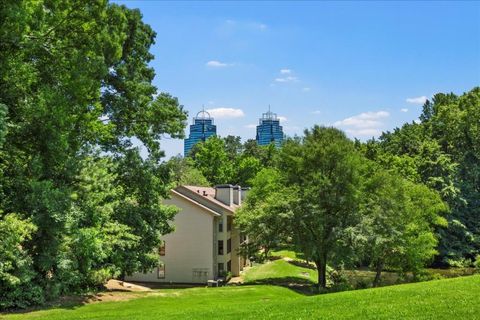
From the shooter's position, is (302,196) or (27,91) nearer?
(27,91)

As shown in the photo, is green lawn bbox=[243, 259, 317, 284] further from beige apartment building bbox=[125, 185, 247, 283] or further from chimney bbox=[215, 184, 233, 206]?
chimney bbox=[215, 184, 233, 206]

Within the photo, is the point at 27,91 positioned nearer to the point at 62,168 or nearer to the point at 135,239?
the point at 62,168

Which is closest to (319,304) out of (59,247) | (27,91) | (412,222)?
(59,247)

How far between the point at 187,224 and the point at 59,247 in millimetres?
21270

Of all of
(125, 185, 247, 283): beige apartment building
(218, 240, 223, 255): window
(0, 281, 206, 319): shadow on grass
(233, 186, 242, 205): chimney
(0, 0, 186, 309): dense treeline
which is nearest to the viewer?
(0, 0, 186, 309): dense treeline

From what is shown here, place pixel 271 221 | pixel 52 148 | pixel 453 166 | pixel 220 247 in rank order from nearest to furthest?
pixel 52 148, pixel 271 221, pixel 220 247, pixel 453 166

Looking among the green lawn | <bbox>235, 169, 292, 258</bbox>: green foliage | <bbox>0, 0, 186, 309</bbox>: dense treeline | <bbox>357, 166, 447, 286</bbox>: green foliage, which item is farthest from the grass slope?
the green lawn

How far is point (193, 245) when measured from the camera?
37000mm

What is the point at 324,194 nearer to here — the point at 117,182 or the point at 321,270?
the point at 321,270

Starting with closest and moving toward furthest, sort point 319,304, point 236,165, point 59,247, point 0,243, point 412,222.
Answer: point 0,243 < point 319,304 < point 59,247 < point 412,222 < point 236,165

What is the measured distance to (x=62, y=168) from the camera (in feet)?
57.9

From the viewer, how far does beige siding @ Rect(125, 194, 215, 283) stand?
3669 centimetres

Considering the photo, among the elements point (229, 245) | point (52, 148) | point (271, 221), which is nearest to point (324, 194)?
point (271, 221)

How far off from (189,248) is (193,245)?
0.43 m
